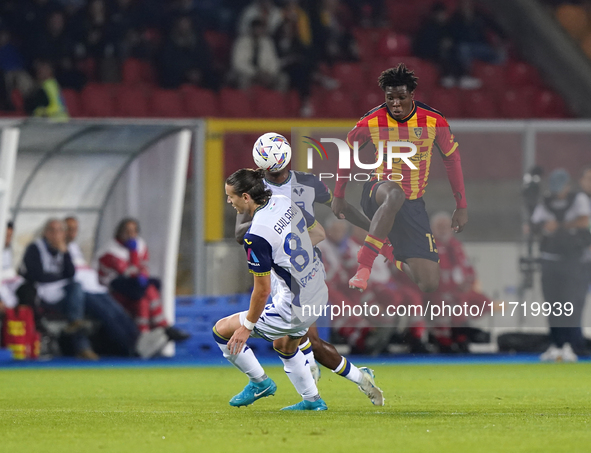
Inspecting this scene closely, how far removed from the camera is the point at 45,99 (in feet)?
52.5

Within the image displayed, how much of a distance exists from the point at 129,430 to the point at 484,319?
5.78m

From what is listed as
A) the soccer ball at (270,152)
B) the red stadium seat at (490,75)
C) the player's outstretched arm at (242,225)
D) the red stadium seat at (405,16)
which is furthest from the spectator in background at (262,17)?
the soccer ball at (270,152)

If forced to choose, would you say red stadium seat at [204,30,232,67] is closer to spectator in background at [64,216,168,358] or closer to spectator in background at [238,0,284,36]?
spectator in background at [238,0,284,36]

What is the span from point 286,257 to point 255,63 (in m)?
11.0

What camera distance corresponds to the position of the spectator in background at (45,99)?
52.3 ft

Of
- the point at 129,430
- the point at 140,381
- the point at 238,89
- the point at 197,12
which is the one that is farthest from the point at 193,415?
the point at 197,12

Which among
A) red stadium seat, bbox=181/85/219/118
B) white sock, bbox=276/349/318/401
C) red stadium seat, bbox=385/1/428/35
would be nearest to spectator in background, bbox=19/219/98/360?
red stadium seat, bbox=181/85/219/118

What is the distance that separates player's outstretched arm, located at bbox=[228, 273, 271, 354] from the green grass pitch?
487 mm

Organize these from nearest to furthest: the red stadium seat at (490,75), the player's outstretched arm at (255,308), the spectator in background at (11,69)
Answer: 1. the player's outstretched arm at (255,308)
2. the spectator in background at (11,69)
3. the red stadium seat at (490,75)

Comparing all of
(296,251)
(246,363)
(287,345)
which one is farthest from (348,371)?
(296,251)

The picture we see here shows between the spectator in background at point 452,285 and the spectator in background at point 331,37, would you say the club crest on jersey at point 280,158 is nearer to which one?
the spectator in background at point 452,285

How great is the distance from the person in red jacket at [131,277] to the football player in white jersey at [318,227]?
5.54m

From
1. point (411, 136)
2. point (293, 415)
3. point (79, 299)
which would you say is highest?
point (411, 136)

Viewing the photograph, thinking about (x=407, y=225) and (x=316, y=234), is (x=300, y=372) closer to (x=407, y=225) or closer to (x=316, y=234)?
(x=316, y=234)
